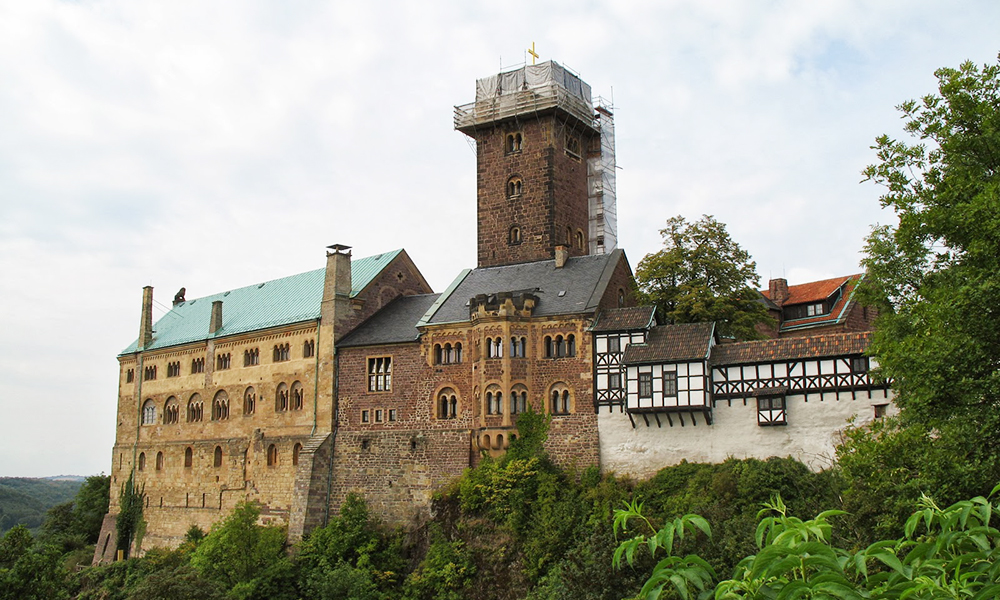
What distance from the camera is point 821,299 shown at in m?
58.3

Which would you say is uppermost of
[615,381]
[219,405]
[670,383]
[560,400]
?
[615,381]

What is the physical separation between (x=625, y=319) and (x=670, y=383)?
3590 mm

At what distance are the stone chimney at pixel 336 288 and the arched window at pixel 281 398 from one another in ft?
14.5

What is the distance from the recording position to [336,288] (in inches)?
1865

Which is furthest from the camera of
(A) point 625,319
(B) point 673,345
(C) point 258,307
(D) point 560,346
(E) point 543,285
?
(C) point 258,307

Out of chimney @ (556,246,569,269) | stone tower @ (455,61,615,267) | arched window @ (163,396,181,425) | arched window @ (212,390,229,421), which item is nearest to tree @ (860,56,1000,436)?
chimney @ (556,246,569,269)

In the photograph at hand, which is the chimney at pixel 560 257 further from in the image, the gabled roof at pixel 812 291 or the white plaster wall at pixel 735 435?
the gabled roof at pixel 812 291

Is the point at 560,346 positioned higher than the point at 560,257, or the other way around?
the point at 560,257

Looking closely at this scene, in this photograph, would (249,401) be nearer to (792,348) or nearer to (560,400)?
(560,400)

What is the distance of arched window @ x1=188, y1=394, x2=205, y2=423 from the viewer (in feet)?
177

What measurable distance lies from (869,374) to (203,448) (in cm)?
3590

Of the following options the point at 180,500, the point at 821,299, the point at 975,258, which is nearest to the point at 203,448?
the point at 180,500

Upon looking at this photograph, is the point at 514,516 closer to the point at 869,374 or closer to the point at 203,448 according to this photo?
the point at 869,374

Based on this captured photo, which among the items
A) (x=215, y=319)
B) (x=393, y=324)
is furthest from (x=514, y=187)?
(x=215, y=319)
